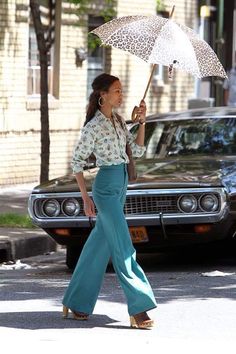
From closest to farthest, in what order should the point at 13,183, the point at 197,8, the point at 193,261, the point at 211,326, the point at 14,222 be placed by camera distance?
the point at 211,326
the point at 193,261
the point at 14,222
the point at 13,183
the point at 197,8

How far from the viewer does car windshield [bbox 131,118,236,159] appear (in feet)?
43.2

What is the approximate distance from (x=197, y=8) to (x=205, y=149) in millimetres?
15407

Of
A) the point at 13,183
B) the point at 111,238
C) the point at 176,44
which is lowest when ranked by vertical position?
the point at 13,183

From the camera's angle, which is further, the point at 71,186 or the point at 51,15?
the point at 51,15

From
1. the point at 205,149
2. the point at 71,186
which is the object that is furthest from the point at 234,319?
the point at 205,149

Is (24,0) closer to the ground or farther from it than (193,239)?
farther from it

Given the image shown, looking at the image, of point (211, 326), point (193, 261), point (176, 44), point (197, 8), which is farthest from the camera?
point (197, 8)

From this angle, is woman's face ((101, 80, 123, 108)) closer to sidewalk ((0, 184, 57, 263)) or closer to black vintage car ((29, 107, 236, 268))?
black vintage car ((29, 107, 236, 268))

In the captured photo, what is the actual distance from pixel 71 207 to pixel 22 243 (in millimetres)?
2328

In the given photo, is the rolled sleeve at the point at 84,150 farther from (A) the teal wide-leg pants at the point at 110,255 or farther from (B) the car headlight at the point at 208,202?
(B) the car headlight at the point at 208,202

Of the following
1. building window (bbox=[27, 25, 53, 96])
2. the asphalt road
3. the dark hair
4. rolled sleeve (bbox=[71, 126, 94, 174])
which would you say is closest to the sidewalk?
the asphalt road

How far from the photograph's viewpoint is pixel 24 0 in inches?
825

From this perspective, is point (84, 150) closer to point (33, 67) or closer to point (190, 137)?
point (190, 137)

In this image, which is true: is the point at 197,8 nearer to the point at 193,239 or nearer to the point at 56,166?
the point at 56,166
